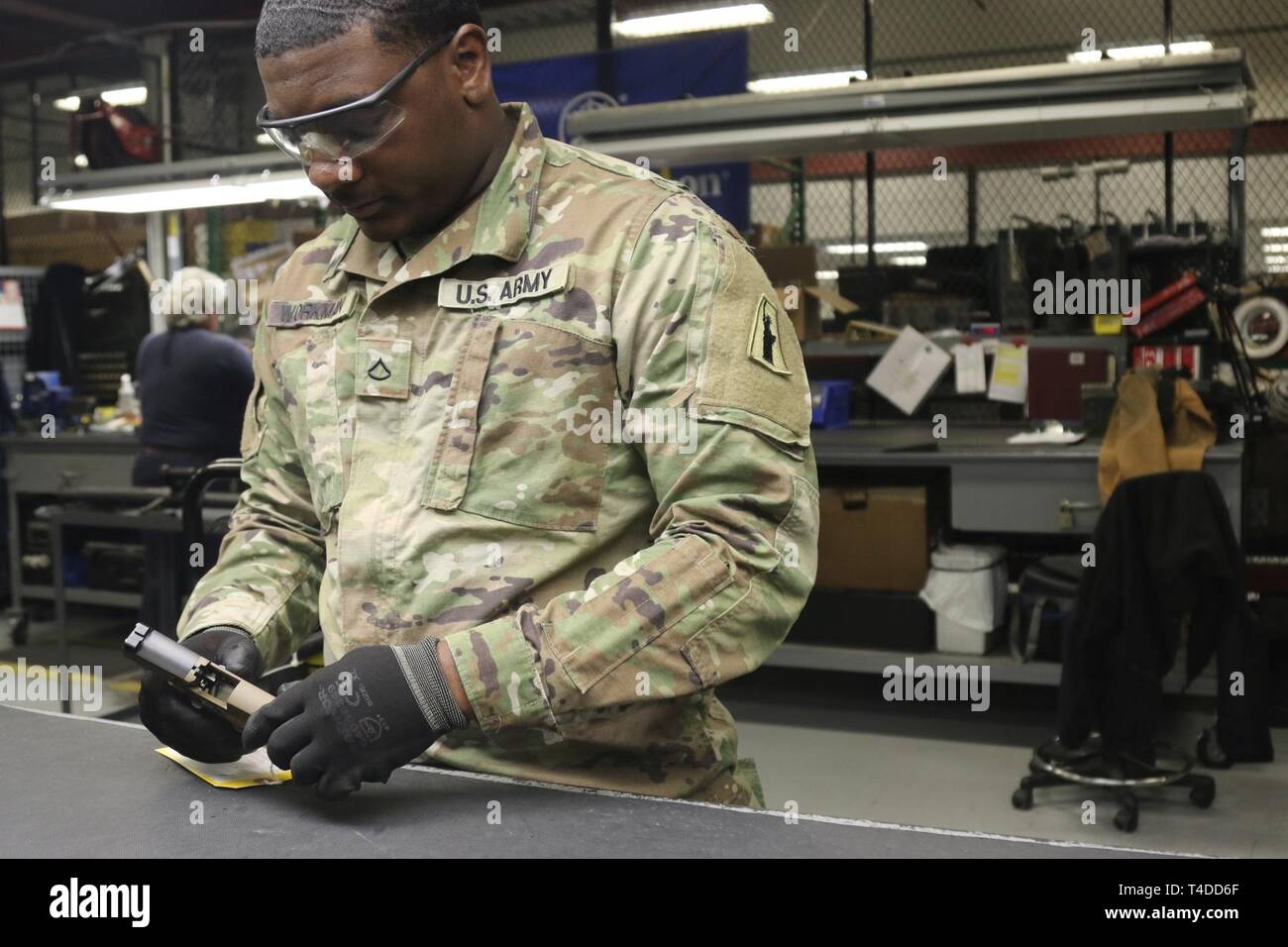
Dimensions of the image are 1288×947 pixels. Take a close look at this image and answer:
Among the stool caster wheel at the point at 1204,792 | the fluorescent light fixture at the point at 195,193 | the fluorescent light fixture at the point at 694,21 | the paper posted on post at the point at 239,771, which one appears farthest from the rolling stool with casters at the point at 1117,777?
the fluorescent light fixture at the point at 694,21

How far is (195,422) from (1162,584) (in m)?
3.74

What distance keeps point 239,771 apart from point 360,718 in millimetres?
258

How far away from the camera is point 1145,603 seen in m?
3.25

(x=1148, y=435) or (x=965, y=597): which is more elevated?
(x=1148, y=435)

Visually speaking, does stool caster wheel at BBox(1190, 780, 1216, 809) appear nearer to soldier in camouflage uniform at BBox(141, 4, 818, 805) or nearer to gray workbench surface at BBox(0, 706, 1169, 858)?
soldier in camouflage uniform at BBox(141, 4, 818, 805)

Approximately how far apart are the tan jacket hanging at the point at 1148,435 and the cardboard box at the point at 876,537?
24.8 inches

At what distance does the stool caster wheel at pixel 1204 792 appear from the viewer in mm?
3357

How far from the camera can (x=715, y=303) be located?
115 centimetres

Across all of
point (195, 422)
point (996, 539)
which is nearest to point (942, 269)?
point (996, 539)

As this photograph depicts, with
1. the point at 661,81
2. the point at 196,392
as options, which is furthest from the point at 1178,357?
the point at 196,392

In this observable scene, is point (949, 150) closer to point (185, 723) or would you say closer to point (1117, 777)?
point (1117, 777)

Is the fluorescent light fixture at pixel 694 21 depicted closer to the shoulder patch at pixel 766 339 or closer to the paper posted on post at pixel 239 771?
the shoulder patch at pixel 766 339

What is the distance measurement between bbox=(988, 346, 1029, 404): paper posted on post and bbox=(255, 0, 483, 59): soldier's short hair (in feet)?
12.8

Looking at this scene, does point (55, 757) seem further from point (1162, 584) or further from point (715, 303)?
point (1162, 584)
